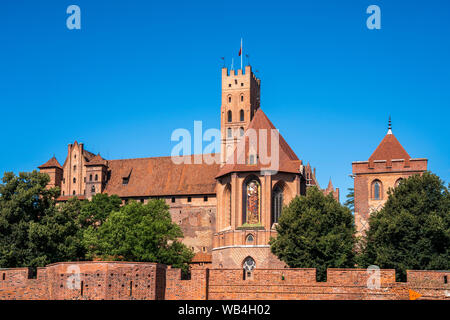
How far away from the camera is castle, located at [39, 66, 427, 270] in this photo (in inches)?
2160

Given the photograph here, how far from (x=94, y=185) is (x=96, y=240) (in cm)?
2114

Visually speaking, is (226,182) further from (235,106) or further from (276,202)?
(235,106)

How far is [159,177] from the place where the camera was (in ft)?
256

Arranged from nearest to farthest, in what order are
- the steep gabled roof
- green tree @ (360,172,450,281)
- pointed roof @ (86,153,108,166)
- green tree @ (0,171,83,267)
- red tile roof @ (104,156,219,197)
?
1. green tree @ (360,172,450,281)
2. green tree @ (0,171,83,267)
3. the steep gabled roof
4. red tile roof @ (104,156,219,197)
5. pointed roof @ (86,153,108,166)

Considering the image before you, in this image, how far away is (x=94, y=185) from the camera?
7806 centimetres

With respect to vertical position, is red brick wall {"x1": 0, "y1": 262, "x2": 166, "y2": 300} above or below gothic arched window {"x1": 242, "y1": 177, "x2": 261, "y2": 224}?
below

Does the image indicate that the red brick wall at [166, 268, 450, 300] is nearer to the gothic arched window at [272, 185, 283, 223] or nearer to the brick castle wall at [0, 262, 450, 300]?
the brick castle wall at [0, 262, 450, 300]

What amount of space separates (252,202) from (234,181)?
8.08 feet

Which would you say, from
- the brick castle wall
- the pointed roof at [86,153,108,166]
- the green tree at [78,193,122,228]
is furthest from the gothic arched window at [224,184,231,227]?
the brick castle wall

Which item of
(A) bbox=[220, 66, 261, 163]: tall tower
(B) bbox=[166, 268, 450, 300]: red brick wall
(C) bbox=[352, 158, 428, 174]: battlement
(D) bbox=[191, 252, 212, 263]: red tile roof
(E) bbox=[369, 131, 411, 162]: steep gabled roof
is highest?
(A) bbox=[220, 66, 261, 163]: tall tower

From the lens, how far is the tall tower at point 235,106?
77.3 meters

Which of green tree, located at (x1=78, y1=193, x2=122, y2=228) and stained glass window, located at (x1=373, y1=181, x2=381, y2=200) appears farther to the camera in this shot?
green tree, located at (x1=78, y1=193, x2=122, y2=228)

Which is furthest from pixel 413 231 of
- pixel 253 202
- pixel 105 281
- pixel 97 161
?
pixel 97 161
